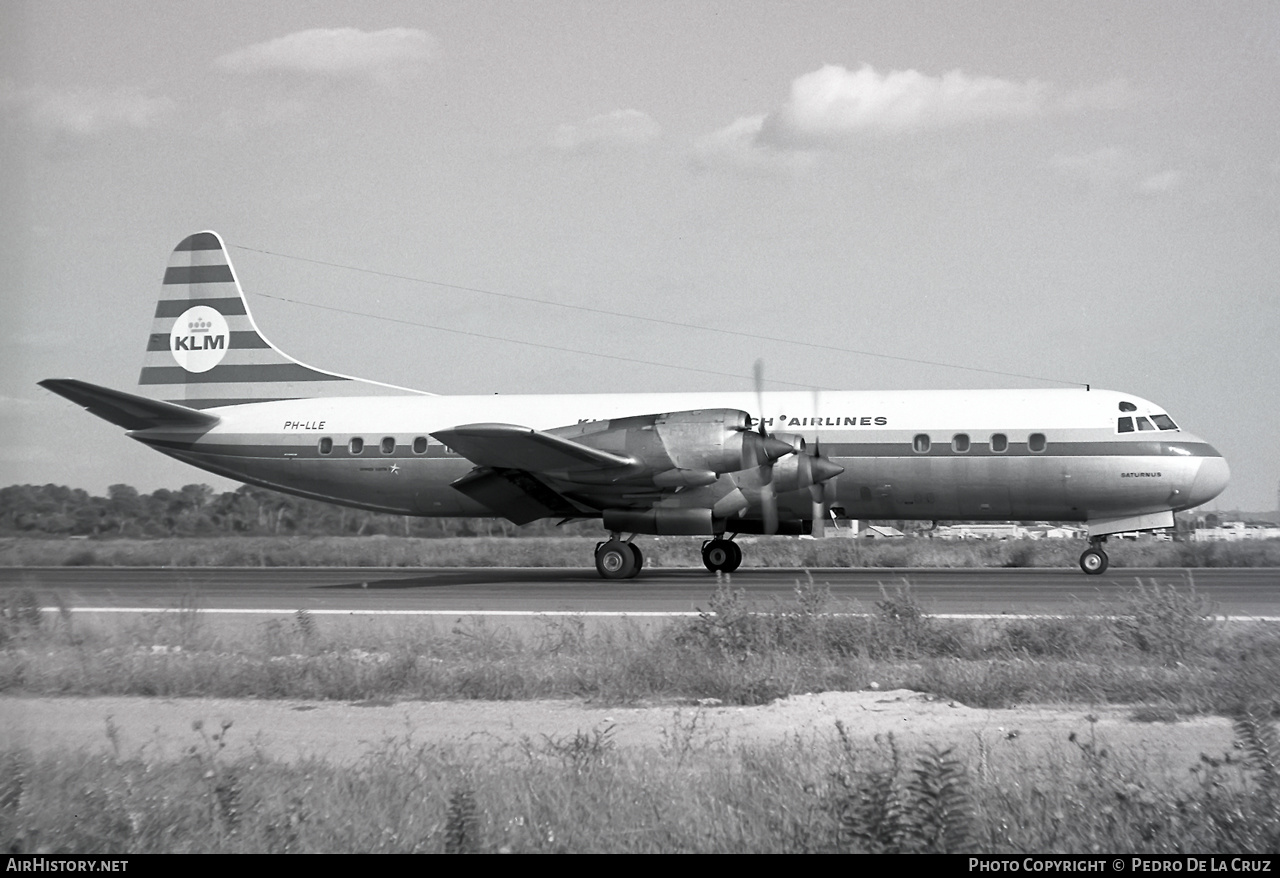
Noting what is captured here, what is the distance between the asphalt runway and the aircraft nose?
1666mm

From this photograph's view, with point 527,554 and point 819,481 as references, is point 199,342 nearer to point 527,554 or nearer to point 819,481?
point 527,554

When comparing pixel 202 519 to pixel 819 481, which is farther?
pixel 202 519

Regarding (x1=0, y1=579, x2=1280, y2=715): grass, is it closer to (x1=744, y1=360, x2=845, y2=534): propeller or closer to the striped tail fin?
(x1=744, y1=360, x2=845, y2=534): propeller

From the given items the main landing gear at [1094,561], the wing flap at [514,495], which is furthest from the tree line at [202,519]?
the main landing gear at [1094,561]

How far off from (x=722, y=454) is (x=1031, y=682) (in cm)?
1147

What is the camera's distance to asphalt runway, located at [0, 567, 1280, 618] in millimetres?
17531

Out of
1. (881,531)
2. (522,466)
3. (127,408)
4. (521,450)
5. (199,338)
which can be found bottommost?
(881,531)

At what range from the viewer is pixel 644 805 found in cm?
641

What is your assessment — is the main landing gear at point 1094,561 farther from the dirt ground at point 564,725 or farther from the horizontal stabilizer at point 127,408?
the horizontal stabilizer at point 127,408

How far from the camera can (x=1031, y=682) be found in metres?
10.2

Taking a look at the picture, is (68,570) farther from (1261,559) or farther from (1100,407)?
(1261,559)

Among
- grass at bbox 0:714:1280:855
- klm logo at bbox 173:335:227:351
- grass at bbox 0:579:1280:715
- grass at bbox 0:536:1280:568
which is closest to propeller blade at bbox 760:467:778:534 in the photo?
grass at bbox 0:536:1280:568

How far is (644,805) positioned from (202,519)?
1431 inches

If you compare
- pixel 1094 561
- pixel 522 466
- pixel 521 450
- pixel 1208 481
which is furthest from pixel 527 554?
pixel 1208 481
